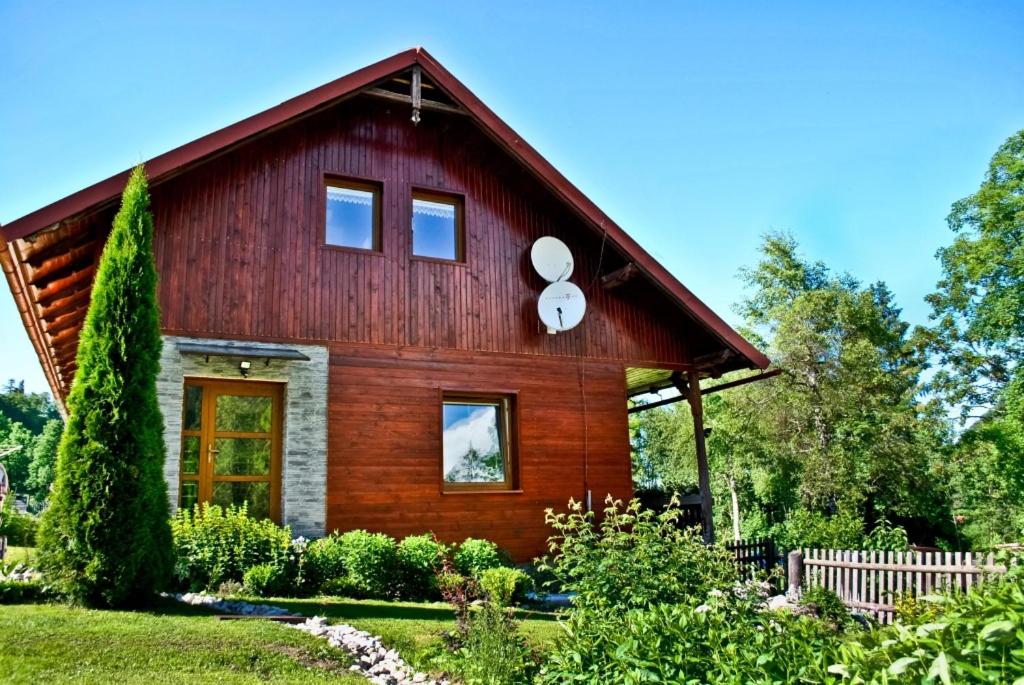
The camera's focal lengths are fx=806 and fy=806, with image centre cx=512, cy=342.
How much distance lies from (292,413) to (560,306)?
396 centimetres

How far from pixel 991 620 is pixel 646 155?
13.1 m

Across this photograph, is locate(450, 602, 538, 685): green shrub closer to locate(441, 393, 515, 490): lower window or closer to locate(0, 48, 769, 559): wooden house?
locate(0, 48, 769, 559): wooden house

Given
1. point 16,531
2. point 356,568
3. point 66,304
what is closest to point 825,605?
point 356,568

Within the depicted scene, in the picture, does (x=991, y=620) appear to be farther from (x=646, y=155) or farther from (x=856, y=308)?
(x=856, y=308)

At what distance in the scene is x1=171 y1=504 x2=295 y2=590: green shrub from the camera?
25.9ft

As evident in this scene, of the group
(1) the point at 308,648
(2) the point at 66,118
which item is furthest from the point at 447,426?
(2) the point at 66,118

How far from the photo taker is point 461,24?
33.4ft

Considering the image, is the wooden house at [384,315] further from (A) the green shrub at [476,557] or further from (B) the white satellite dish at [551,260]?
(A) the green shrub at [476,557]

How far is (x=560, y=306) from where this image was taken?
1137 cm

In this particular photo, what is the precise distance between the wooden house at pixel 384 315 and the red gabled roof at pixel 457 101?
26 millimetres

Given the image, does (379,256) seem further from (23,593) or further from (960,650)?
(960,650)

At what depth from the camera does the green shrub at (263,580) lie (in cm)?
773

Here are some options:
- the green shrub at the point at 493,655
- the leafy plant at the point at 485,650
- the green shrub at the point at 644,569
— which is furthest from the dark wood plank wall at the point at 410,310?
the green shrub at the point at 644,569

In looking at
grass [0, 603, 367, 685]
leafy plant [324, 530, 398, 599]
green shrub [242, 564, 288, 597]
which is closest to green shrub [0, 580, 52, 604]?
grass [0, 603, 367, 685]
